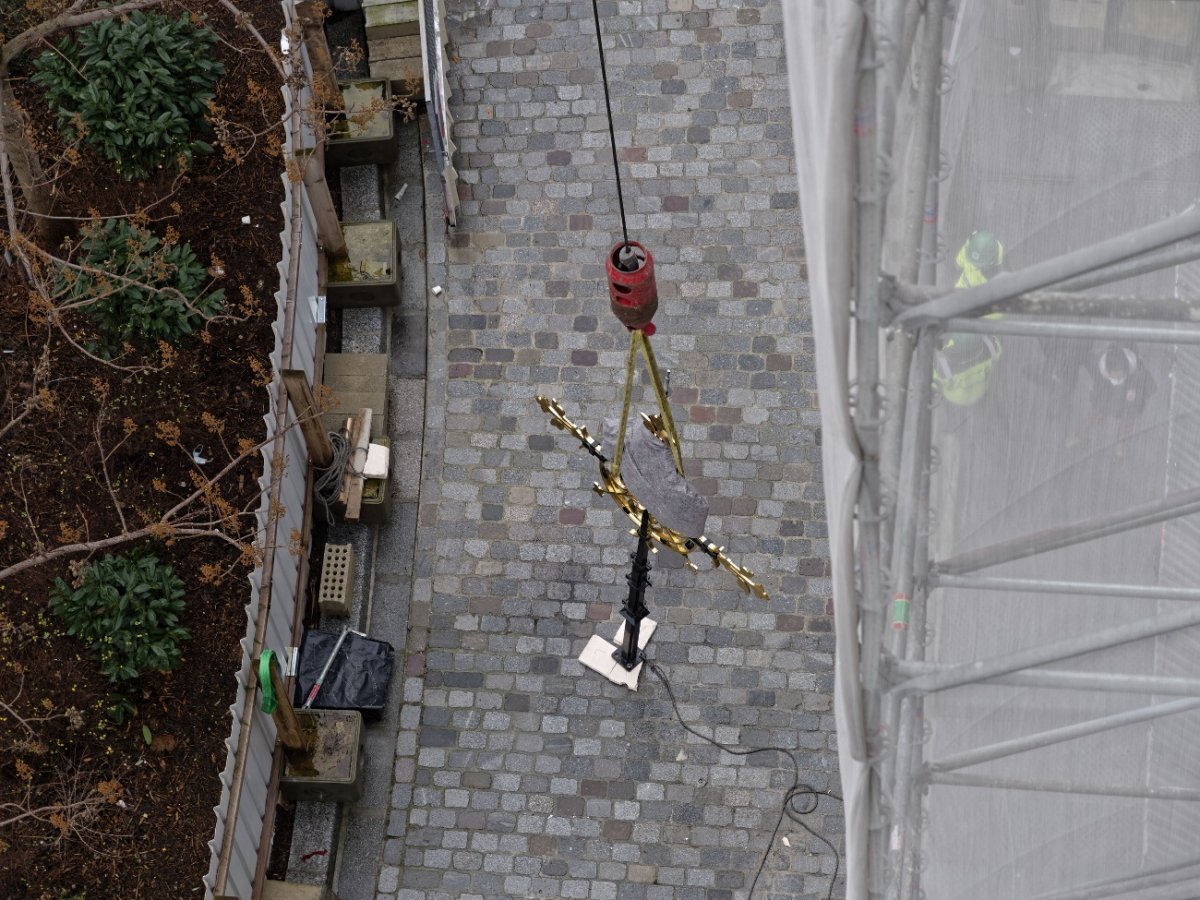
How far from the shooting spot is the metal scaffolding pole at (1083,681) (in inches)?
298

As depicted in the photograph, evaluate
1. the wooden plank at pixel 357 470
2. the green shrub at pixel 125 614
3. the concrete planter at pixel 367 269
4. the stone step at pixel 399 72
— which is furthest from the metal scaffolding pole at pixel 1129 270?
the stone step at pixel 399 72

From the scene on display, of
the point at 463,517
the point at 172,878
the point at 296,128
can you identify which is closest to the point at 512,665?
the point at 463,517

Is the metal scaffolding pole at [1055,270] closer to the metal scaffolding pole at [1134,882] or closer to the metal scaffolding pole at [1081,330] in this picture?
the metal scaffolding pole at [1081,330]

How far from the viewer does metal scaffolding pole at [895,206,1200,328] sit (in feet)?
21.2

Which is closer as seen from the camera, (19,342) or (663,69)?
(19,342)

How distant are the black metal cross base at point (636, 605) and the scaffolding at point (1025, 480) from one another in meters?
3.39

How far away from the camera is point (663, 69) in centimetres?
1667

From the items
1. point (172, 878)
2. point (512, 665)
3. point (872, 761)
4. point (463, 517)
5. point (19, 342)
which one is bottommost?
point (172, 878)

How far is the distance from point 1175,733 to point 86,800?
822 cm

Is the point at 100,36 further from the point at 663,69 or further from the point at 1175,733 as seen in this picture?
the point at 1175,733

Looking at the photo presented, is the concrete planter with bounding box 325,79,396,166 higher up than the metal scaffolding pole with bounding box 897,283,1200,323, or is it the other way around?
the concrete planter with bounding box 325,79,396,166

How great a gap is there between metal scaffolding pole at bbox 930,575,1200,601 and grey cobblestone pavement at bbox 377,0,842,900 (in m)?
5.68

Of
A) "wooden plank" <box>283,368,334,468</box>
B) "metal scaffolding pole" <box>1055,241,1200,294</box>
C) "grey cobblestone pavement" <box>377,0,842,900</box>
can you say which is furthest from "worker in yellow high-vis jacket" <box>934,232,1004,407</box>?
"wooden plank" <box>283,368,334,468</box>

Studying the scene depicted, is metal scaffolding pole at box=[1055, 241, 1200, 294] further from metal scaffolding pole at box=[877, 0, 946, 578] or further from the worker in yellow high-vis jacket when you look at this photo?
the worker in yellow high-vis jacket
